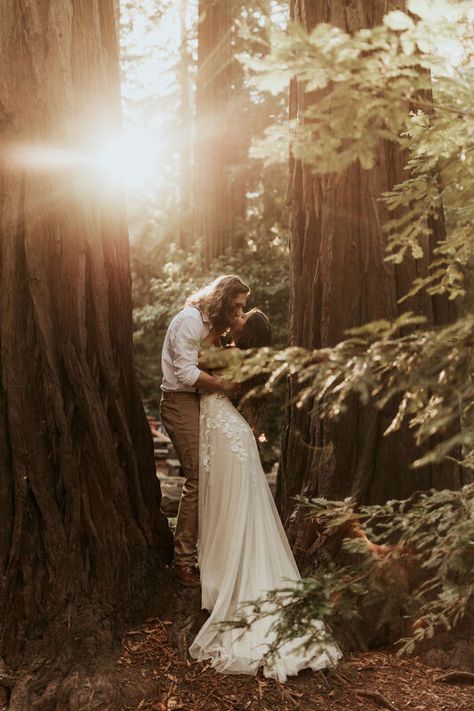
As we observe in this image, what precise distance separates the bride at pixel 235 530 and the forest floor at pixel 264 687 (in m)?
0.10

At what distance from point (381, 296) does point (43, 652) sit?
10.0 ft

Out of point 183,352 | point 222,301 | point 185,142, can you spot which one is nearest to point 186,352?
point 183,352

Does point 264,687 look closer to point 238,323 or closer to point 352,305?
point 238,323

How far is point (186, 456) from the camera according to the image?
541 cm

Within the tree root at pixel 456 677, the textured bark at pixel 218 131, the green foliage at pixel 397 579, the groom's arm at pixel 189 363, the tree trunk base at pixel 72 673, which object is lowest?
the tree root at pixel 456 677

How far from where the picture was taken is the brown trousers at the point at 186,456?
5.36 meters

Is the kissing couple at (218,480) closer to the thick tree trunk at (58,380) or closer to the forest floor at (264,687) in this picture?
the forest floor at (264,687)

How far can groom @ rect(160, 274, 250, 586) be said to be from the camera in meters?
5.29

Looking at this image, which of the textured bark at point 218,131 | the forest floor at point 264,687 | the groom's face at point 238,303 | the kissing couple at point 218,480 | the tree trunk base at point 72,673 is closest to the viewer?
the tree trunk base at point 72,673

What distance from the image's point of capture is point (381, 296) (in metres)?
5.48

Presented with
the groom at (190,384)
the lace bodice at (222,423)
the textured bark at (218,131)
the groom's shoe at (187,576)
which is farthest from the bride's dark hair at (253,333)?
the textured bark at (218,131)

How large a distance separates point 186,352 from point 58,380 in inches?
35.0

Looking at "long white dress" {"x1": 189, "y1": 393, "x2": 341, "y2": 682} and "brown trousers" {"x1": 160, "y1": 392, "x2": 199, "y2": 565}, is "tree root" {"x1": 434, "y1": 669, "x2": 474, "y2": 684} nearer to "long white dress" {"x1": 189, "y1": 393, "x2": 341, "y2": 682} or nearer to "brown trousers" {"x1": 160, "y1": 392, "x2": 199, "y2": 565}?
"long white dress" {"x1": 189, "y1": 393, "x2": 341, "y2": 682}

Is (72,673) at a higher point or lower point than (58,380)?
lower
